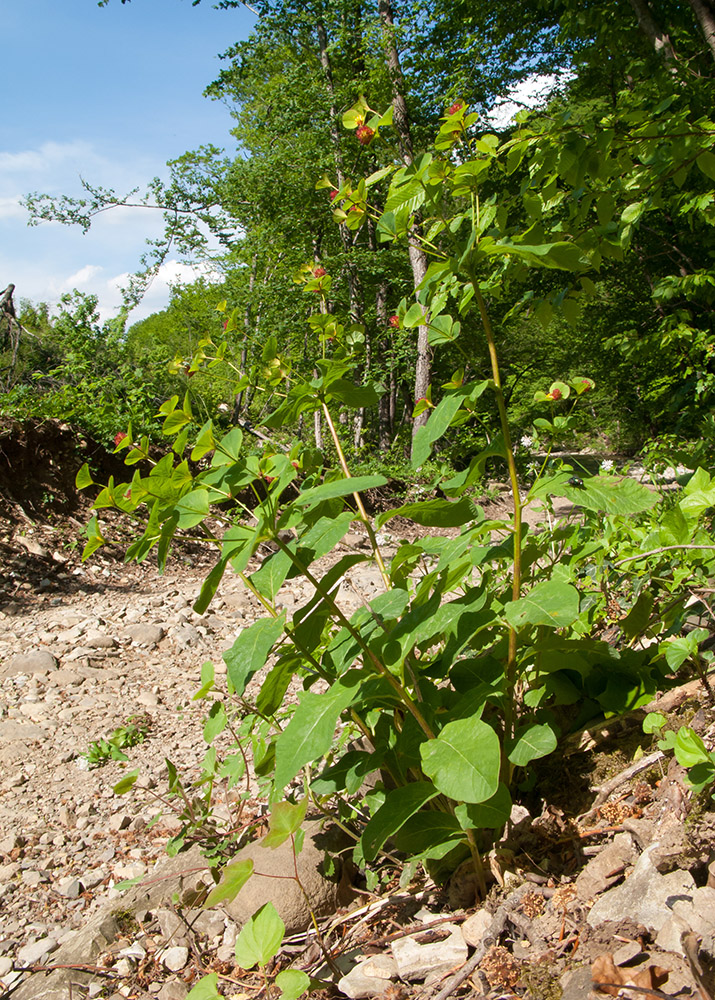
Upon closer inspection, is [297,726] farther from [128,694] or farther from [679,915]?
[128,694]

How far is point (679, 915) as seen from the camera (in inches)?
36.0

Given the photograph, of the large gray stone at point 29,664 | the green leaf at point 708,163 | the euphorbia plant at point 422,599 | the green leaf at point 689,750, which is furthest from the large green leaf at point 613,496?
the large gray stone at point 29,664

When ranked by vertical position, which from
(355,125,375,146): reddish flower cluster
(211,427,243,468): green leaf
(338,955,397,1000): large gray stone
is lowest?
(338,955,397,1000): large gray stone

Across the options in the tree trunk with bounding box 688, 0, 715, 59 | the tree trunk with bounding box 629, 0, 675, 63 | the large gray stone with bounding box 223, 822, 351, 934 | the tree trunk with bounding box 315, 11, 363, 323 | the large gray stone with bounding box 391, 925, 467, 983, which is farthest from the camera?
the tree trunk with bounding box 315, 11, 363, 323

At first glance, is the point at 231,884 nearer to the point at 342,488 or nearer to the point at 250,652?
the point at 250,652

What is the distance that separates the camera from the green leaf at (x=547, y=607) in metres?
0.99

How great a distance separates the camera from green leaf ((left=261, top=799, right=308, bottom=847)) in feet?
3.84

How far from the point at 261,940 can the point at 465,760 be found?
1.50 feet

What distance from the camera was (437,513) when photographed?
1.09 m

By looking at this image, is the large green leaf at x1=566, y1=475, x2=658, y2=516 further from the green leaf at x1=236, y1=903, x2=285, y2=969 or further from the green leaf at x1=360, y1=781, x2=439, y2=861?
the green leaf at x1=236, y1=903, x2=285, y2=969

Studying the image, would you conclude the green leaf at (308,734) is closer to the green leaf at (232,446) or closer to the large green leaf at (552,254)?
the green leaf at (232,446)

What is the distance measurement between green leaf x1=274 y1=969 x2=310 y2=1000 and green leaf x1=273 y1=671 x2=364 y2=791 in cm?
35

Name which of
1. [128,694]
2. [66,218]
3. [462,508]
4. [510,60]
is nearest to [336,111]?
[510,60]

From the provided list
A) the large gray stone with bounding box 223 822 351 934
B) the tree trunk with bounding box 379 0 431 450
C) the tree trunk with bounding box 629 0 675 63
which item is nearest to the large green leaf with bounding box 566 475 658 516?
the large gray stone with bounding box 223 822 351 934
